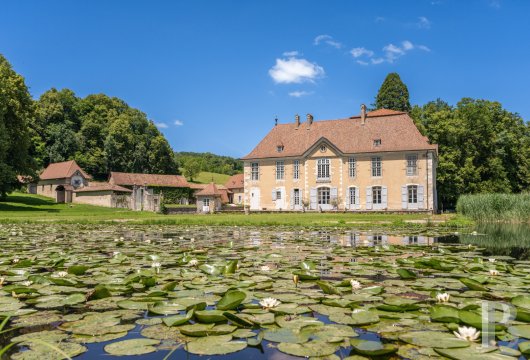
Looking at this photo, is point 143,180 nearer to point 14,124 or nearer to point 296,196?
point 14,124

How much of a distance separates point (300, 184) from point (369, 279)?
34801mm

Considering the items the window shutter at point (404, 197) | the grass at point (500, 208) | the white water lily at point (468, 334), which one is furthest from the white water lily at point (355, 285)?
the window shutter at point (404, 197)

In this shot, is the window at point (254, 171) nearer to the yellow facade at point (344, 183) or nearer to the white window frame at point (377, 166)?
the yellow facade at point (344, 183)

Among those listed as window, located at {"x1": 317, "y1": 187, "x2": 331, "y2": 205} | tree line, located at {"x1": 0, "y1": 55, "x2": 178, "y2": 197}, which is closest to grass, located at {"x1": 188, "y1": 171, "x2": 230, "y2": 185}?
tree line, located at {"x1": 0, "y1": 55, "x2": 178, "y2": 197}

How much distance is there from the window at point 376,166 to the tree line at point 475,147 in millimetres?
6721

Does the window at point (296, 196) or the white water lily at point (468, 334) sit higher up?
the window at point (296, 196)

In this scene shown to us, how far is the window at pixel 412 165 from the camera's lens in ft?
118

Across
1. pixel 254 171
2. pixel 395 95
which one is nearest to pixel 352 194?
pixel 254 171

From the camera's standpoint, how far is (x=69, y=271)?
5688mm

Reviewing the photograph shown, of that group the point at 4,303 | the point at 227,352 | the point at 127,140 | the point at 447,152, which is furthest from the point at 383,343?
the point at 127,140

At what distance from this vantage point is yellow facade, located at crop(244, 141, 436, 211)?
35875mm

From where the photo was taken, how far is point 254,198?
42.2 metres

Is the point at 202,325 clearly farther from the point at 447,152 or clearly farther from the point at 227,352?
the point at 447,152

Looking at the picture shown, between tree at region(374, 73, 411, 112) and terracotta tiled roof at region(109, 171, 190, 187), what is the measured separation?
30.8m
